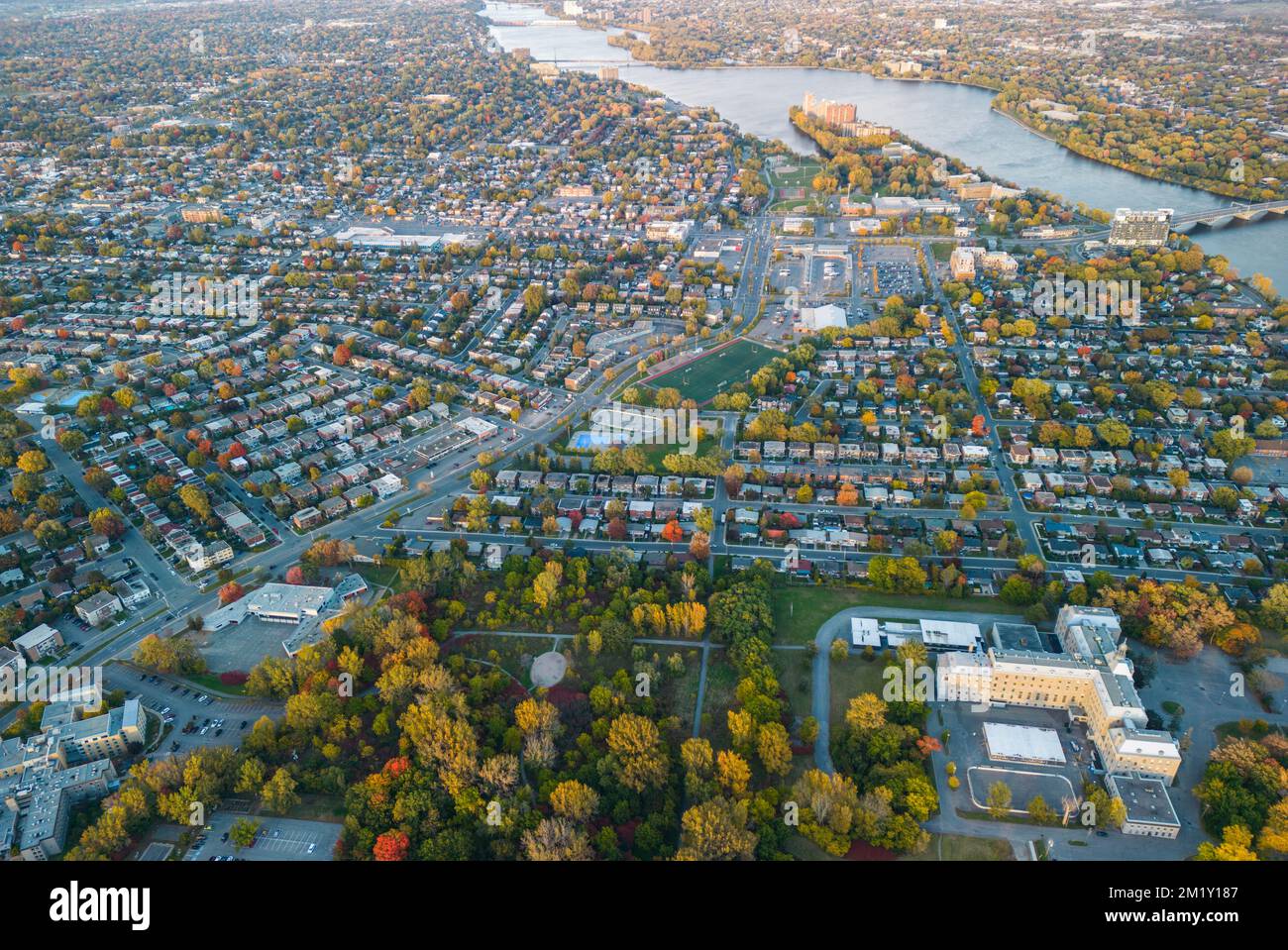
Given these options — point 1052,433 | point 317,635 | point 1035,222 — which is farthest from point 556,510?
point 1035,222

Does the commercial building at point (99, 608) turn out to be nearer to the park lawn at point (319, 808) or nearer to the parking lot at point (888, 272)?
the park lawn at point (319, 808)

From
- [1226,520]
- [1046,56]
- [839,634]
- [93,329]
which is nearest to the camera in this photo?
[839,634]

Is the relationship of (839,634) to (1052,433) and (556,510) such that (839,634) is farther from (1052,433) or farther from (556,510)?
(1052,433)

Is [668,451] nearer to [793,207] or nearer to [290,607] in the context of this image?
[290,607]

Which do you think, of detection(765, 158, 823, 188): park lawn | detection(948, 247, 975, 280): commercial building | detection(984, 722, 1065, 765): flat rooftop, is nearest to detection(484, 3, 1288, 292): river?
detection(765, 158, 823, 188): park lawn

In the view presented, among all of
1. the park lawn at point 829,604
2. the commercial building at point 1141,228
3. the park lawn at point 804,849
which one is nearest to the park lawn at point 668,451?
the park lawn at point 829,604

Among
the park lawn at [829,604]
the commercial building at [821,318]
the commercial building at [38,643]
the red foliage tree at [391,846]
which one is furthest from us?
the commercial building at [821,318]
